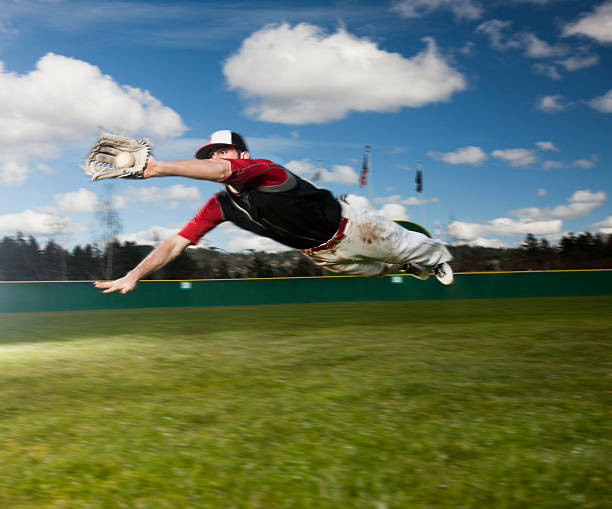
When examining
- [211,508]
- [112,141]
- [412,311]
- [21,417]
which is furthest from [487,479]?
[412,311]

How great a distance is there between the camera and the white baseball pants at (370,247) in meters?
4.43

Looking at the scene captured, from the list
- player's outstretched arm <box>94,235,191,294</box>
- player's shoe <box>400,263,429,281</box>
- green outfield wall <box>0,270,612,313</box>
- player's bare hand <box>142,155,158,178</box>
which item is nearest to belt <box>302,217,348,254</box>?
player's shoe <box>400,263,429,281</box>

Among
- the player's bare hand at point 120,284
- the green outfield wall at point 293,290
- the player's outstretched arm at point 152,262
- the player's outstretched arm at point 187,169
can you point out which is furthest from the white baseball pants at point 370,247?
the green outfield wall at point 293,290

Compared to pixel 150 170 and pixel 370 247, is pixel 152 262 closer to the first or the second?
pixel 150 170

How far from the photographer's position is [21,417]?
4.70 meters

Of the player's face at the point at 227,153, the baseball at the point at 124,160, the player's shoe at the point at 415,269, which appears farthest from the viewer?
the player's shoe at the point at 415,269

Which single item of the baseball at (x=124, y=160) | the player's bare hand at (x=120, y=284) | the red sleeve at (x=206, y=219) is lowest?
the player's bare hand at (x=120, y=284)

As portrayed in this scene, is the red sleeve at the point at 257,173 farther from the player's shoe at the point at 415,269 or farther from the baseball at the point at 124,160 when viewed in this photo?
the player's shoe at the point at 415,269

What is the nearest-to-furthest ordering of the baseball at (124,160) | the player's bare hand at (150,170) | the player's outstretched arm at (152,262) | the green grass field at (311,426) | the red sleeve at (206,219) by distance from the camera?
1. the green grass field at (311,426)
2. the player's bare hand at (150,170)
3. the baseball at (124,160)
4. the red sleeve at (206,219)
5. the player's outstretched arm at (152,262)

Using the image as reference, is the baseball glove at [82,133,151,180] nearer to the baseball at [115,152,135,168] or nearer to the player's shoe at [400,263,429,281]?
the baseball at [115,152,135,168]

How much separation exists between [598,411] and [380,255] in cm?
228

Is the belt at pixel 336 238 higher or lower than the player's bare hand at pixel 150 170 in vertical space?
lower

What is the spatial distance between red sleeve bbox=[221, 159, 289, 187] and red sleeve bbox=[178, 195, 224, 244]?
2.97 feet

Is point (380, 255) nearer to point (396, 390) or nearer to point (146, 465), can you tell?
point (396, 390)
